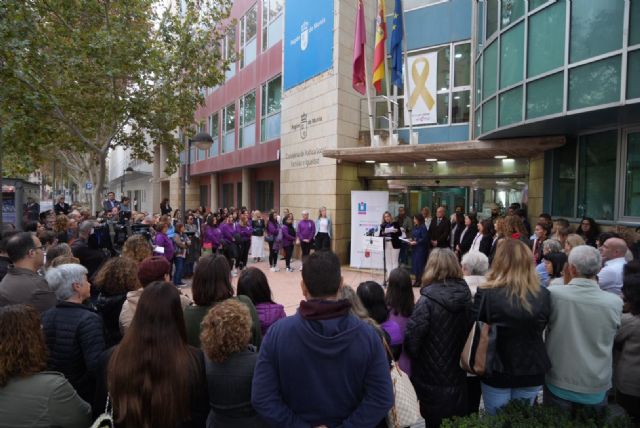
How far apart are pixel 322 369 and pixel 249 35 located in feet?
67.7

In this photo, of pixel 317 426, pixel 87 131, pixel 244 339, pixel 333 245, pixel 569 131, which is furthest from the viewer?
pixel 87 131

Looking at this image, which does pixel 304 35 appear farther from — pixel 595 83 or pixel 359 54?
pixel 595 83

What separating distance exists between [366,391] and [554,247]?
3.79m

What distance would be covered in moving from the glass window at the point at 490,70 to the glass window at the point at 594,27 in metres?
2.10

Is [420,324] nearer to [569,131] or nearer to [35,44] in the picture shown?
[569,131]

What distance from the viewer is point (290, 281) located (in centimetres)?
1127

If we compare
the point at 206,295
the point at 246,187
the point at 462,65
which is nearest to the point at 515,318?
the point at 206,295

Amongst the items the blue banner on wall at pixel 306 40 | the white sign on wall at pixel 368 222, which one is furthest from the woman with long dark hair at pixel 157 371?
the blue banner on wall at pixel 306 40

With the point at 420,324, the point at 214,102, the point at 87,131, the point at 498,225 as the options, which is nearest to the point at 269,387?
the point at 420,324

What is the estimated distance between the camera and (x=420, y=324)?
3.10 meters

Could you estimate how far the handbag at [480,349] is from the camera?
2904 millimetres

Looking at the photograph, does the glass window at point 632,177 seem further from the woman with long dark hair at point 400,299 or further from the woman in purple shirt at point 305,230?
the woman in purple shirt at point 305,230

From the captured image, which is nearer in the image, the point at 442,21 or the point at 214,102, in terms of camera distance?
the point at 442,21

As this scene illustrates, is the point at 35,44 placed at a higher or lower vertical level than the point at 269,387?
higher
